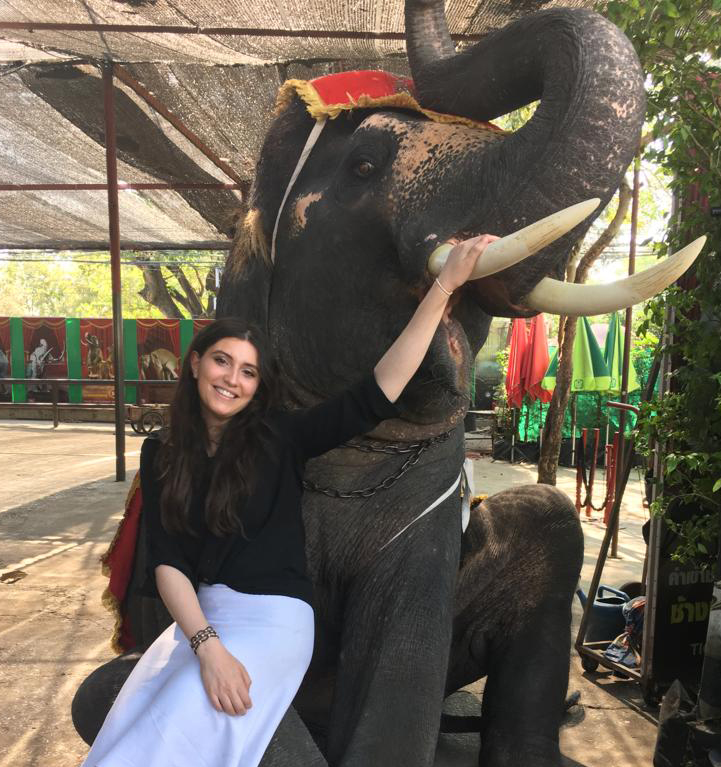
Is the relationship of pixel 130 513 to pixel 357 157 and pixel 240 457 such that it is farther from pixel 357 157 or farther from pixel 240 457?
pixel 357 157

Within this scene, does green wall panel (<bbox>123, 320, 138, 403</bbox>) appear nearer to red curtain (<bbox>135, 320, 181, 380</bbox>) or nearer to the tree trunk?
red curtain (<bbox>135, 320, 181, 380</bbox>)

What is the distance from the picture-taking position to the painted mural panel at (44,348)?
16906mm

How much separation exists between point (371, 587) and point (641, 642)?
1.90m

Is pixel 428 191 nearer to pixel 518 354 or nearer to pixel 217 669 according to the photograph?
pixel 217 669

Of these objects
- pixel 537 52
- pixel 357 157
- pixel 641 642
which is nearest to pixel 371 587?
pixel 357 157

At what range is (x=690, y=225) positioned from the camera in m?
2.48

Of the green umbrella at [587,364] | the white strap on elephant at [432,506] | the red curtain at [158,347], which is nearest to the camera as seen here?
the white strap on elephant at [432,506]

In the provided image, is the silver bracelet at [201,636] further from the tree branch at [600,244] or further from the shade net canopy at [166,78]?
the tree branch at [600,244]

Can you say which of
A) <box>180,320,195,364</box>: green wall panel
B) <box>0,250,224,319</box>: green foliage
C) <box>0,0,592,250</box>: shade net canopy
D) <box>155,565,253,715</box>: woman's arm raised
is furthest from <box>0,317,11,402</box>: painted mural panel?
<box>155,565,253,715</box>: woman's arm raised

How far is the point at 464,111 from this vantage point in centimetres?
156

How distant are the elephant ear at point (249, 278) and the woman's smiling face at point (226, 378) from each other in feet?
0.62

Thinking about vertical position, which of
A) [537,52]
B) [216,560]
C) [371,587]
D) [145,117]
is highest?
[145,117]

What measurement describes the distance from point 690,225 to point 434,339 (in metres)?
1.39

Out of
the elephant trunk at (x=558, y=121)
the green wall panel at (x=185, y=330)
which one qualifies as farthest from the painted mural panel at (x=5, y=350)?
the elephant trunk at (x=558, y=121)
